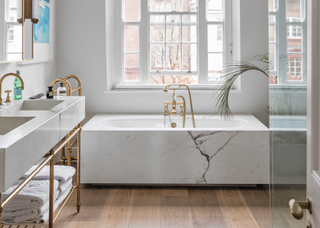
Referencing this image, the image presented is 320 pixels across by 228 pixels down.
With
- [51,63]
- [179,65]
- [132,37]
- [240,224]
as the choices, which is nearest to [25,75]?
[51,63]

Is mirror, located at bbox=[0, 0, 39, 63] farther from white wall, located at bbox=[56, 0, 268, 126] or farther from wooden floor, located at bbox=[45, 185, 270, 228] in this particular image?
wooden floor, located at bbox=[45, 185, 270, 228]

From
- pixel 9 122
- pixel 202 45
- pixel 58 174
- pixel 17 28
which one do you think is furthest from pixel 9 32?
pixel 202 45

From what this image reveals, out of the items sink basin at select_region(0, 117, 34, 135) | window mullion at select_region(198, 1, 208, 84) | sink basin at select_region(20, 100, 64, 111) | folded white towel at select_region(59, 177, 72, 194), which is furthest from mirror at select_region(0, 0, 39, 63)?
window mullion at select_region(198, 1, 208, 84)

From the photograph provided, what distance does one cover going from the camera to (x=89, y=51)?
3.82m

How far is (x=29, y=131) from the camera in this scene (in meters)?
1.38

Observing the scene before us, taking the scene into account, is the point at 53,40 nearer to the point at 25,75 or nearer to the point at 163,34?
the point at 25,75

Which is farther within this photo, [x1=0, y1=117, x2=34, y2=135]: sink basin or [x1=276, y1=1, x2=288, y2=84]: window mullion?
[x1=0, y1=117, x2=34, y2=135]: sink basin

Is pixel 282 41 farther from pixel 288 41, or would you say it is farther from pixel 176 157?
pixel 176 157

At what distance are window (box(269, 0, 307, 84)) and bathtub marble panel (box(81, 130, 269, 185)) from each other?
6.37 feet

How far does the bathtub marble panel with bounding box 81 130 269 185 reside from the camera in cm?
295

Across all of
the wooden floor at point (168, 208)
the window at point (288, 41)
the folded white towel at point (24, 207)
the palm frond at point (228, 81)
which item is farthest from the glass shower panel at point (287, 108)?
the palm frond at point (228, 81)

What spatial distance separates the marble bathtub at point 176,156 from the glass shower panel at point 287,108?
1.86 metres

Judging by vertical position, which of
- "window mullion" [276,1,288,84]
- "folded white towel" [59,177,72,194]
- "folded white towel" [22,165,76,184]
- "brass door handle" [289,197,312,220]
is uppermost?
"window mullion" [276,1,288,84]

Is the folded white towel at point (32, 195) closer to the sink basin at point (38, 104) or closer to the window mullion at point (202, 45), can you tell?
the sink basin at point (38, 104)
